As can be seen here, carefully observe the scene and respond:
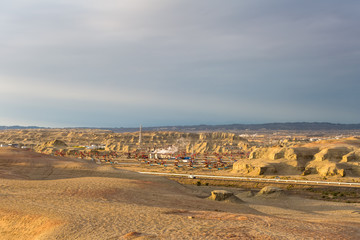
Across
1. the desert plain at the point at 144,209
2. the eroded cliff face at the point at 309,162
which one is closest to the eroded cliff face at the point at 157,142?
the eroded cliff face at the point at 309,162

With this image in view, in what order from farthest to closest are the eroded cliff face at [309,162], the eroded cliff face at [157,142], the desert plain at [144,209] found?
the eroded cliff face at [157,142], the eroded cliff face at [309,162], the desert plain at [144,209]

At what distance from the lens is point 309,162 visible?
65.6m

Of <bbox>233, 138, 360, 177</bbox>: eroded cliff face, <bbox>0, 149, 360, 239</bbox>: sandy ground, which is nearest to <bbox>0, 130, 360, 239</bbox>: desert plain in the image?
<bbox>0, 149, 360, 239</bbox>: sandy ground

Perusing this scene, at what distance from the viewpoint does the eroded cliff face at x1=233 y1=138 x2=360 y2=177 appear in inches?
2395

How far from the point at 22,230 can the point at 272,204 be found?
28.0m

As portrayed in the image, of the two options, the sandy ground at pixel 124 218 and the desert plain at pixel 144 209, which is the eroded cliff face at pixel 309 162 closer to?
the desert plain at pixel 144 209

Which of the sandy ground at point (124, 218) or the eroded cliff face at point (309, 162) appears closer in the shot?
the sandy ground at point (124, 218)

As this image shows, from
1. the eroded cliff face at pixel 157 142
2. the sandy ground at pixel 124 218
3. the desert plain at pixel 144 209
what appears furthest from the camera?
the eroded cliff face at pixel 157 142

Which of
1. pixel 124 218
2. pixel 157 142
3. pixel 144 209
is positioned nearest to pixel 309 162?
pixel 144 209

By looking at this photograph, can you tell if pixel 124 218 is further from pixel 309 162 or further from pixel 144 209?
pixel 309 162

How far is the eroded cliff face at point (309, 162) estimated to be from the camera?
6084cm

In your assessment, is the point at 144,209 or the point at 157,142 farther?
the point at 157,142

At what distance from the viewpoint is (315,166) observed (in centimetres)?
6341

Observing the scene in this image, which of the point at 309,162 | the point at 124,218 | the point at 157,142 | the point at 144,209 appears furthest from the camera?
the point at 157,142
